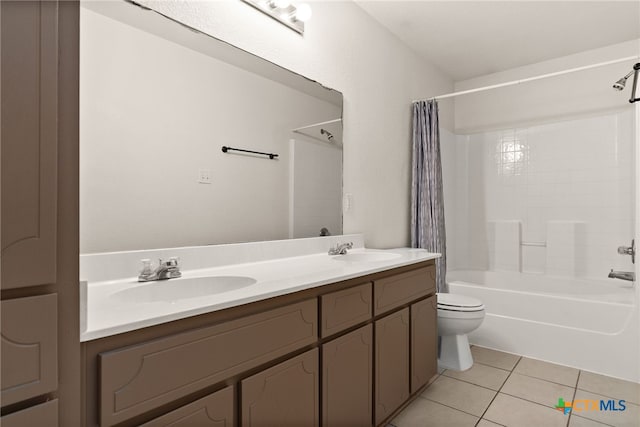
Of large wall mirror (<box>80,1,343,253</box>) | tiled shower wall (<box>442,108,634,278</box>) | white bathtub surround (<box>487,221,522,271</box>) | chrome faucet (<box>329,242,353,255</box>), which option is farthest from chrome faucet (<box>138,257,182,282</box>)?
white bathtub surround (<box>487,221,522,271</box>)

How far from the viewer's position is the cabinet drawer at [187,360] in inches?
30.1

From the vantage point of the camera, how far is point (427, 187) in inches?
116

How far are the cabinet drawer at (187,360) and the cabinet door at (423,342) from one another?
99cm

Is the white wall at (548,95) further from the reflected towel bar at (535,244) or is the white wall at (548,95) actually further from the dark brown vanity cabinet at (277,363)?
the dark brown vanity cabinet at (277,363)

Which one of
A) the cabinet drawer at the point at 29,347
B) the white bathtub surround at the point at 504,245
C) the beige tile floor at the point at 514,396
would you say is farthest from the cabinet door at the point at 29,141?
the white bathtub surround at the point at 504,245

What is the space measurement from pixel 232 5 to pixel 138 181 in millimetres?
957

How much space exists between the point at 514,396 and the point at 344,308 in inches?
56.2

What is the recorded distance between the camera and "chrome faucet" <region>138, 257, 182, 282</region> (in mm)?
1279

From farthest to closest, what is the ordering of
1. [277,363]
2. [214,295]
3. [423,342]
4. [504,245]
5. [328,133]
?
[504,245] < [328,133] < [423,342] < [277,363] < [214,295]

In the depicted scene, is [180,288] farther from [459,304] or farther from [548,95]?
[548,95]

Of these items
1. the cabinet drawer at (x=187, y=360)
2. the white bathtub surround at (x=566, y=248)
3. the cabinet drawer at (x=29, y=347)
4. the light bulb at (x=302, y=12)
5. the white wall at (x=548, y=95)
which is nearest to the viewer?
the cabinet drawer at (x=29, y=347)

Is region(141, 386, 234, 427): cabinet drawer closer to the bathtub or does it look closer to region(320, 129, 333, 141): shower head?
region(320, 129, 333, 141): shower head

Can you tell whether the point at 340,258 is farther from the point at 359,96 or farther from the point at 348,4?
the point at 348,4

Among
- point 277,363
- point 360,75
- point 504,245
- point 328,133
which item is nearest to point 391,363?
point 277,363
